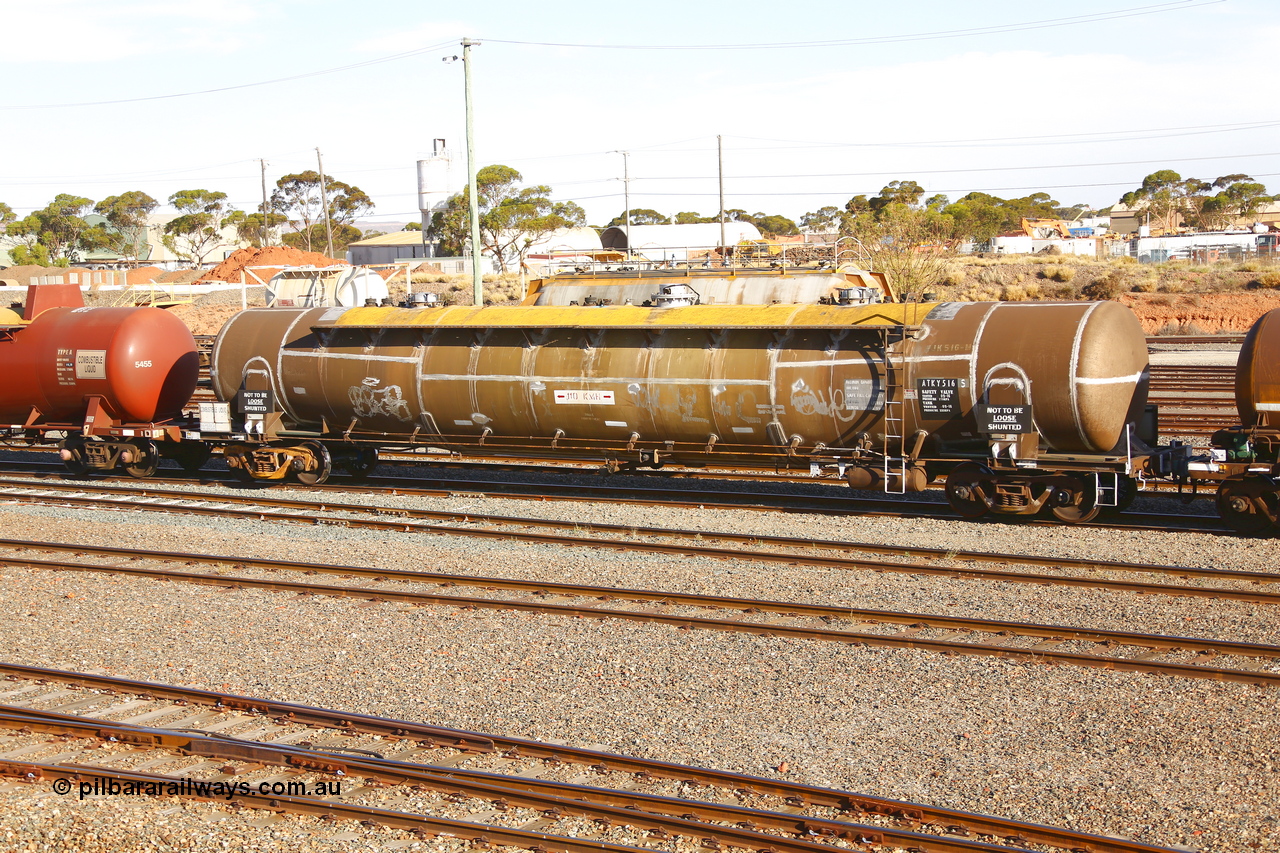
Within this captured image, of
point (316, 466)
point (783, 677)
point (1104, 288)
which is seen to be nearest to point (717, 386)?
point (783, 677)

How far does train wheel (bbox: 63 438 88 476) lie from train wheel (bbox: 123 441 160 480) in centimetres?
100

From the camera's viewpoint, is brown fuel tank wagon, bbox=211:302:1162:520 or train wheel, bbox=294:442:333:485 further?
train wheel, bbox=294:442:333:485

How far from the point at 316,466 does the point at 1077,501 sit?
13.3 meters

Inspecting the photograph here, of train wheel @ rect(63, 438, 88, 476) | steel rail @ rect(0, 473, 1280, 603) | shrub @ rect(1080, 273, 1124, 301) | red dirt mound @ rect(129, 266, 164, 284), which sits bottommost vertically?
steel rail @ rect(0, 473, 1280, 603)

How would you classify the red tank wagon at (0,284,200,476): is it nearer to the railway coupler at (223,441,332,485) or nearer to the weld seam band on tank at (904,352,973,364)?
the railway coupler at (223,441,332,485)

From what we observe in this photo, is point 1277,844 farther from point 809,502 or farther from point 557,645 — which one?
point 809,502

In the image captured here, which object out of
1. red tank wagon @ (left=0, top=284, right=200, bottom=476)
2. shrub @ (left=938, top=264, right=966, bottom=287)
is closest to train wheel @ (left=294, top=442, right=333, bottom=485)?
red tank wagon @ (left=0, top=284, right=200, bottom=476)

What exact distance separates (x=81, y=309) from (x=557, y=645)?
15.2 metres

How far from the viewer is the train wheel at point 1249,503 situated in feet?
46.5

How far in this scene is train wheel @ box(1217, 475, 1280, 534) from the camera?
1417cm

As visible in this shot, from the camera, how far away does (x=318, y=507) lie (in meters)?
18.5

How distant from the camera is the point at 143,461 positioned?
2128cm

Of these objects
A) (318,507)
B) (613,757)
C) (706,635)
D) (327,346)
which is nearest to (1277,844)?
(613,757)

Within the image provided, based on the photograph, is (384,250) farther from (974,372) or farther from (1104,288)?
(974,372)
